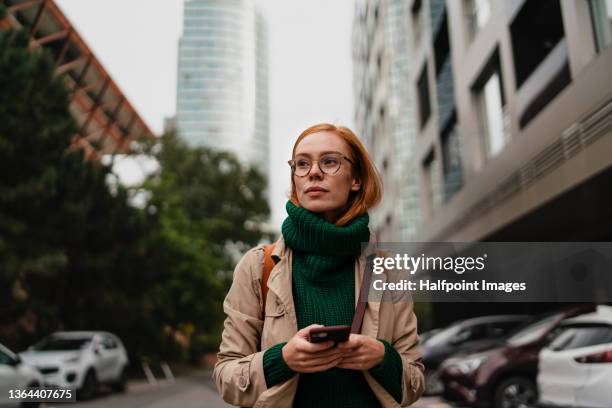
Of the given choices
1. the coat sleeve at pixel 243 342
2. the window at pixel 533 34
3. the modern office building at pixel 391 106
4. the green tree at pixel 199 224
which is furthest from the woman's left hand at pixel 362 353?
the modern office building at pixel 391 106

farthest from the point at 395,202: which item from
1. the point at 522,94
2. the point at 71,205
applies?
the point at 71,205

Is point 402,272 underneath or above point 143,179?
underneath

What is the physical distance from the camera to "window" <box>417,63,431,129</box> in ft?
56.0

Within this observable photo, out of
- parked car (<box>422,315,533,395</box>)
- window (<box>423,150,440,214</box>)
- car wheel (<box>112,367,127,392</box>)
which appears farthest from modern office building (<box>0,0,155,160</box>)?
window (<box>423,150,440,214</box>)

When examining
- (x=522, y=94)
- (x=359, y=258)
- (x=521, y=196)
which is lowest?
(x=359, y=258)

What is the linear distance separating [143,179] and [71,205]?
7630 millimetres

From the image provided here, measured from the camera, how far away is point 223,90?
5.38m

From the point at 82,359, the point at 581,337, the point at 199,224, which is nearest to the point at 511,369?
the point at 581,337

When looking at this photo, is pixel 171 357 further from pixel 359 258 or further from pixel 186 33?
pixel 359 258

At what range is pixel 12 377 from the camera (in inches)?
195

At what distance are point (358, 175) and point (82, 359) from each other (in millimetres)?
9564

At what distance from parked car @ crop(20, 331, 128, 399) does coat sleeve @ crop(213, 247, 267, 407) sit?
23.2 ft

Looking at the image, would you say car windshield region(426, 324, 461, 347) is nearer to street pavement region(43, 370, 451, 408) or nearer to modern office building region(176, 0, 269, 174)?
street pavement region(43, 370, 451, 408)

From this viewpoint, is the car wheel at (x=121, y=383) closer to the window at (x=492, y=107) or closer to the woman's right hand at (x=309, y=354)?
the window at (x=492, y=107)
